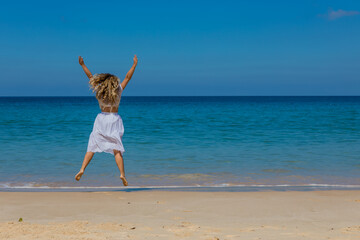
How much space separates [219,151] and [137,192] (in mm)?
6457

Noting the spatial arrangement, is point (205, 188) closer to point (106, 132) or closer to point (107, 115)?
point (106, 132)

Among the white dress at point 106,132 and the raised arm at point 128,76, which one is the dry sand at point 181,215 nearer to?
the white dress at point 106,132

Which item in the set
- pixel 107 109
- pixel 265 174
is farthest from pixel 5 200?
pixel 265 174

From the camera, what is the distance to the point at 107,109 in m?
6.46

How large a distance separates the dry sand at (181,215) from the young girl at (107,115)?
0.66 m

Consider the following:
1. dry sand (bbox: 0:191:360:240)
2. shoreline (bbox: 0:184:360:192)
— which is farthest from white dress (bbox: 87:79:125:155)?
shoreline (bbox: 0:184:360:192)

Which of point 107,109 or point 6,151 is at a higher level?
point 107,109

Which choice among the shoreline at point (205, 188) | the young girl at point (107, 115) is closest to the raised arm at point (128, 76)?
the young girl at point (107, 115)

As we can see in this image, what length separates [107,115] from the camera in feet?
21.1

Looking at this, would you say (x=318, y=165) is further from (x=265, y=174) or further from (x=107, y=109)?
(x=107, y=109)

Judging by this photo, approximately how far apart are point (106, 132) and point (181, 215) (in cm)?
180

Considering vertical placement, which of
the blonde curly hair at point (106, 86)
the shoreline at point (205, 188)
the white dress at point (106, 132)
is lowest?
the shoreline at point (205, 188)

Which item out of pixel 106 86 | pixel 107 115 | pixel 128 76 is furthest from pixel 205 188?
pixel 106 86

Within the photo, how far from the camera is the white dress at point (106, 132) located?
21.0 feet
